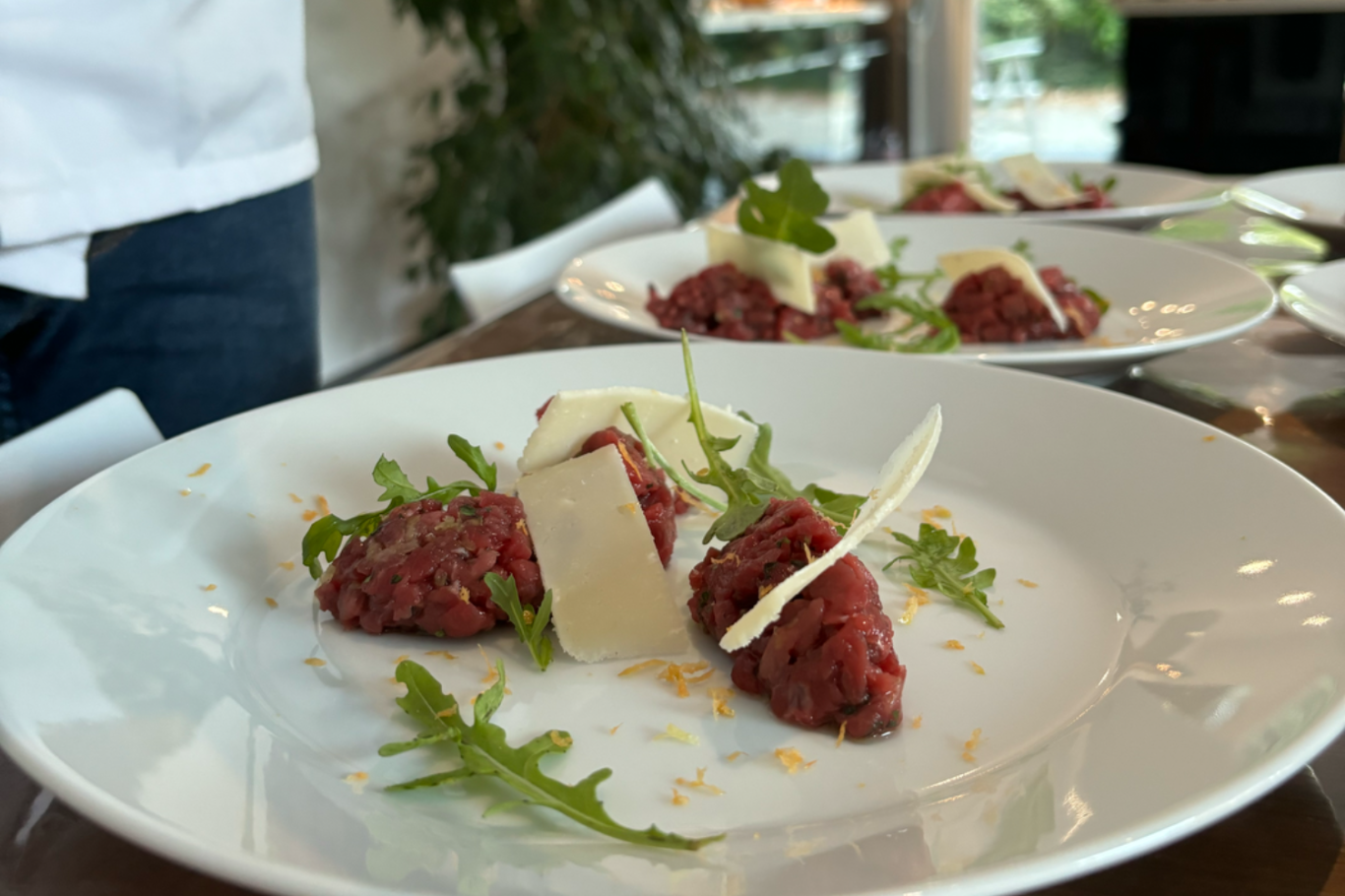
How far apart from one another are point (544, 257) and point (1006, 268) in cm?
95

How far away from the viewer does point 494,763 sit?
1.92 feet

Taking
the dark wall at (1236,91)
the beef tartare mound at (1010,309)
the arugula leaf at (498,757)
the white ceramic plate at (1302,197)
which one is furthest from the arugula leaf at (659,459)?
the dark wall at (1236,91)

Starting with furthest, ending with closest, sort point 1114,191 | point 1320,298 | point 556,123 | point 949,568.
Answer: point 556,123 < point 1114,191 < point 1320,298 < point 949,568

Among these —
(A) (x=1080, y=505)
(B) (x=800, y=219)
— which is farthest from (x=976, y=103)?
(A) (x=1080, y=505)

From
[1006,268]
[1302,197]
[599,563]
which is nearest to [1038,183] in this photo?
[1302,197]

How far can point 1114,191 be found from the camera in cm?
237

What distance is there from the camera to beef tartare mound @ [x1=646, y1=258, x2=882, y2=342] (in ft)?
4.80

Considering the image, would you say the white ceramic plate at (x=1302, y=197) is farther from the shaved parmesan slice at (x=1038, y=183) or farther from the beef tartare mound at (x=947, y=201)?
the beef tartare mound at (x=947, y=201)

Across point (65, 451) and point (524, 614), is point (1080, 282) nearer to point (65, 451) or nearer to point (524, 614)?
point (524, 614)

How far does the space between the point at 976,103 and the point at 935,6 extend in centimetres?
61

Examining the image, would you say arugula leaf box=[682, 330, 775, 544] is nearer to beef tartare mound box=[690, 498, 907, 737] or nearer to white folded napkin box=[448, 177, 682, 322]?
beef tartare mound box=[690, 498, 907, 737]

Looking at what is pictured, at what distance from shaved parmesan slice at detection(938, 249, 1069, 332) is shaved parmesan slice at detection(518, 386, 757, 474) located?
2.02 feet

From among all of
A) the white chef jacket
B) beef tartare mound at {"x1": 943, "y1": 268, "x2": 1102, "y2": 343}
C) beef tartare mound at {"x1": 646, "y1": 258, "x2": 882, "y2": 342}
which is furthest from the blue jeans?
beef tartare mound at {"x1": 943, "y1": 268, "x2": 1102, "y2": 343}

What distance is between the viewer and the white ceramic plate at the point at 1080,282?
1.21 m
